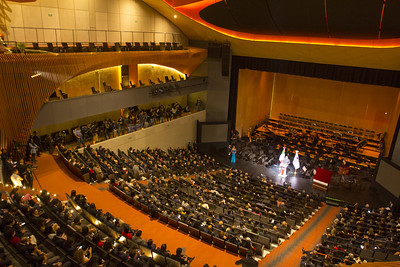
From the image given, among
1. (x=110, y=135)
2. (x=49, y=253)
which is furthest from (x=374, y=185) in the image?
(x=49, y=253)

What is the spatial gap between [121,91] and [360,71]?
14.3m

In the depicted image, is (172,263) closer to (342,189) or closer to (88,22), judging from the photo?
(342,189)

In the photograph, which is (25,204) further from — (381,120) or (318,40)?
(381,120)

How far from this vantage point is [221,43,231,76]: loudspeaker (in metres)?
22.8

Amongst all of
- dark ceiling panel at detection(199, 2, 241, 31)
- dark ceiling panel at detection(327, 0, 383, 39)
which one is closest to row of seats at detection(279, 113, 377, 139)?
dark ceiling panel at detection(327, 0, 383, 39)

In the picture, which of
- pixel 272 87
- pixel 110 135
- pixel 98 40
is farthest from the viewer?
pixel 272 87

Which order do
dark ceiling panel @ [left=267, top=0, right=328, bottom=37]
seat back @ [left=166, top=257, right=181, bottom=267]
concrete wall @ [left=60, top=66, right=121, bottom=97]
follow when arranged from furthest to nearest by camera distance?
1. concrete wall @ [left=60, top=66, right=121, bottom=97]
2. dark ceiling panel @ [left=267, top=0, right=328, bottom=37]
3. seat back @ [left=166, top=257, right=181, bottom=267]

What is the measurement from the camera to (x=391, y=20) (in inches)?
575

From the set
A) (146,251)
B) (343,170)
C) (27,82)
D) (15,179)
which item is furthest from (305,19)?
(15,179)

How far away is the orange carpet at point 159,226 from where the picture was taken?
9531 millimetres

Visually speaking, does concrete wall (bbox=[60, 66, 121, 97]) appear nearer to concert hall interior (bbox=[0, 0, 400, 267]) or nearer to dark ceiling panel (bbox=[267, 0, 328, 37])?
concert hall interior (bbox=[0, 0, 400, 267])

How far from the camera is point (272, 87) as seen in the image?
29.0 meters

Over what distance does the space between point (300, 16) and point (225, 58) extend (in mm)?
7501

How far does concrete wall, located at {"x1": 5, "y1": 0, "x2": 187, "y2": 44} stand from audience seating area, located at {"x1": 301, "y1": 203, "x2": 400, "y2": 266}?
53.0ft
